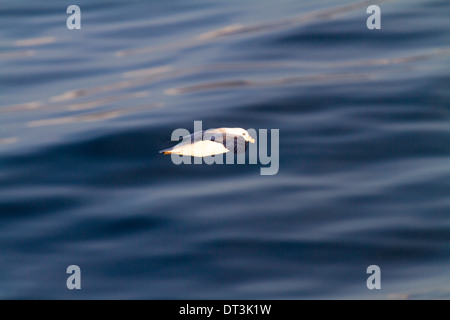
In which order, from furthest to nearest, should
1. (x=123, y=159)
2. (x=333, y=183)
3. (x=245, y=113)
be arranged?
(x=245, y=113) → (x=123, y=159) → (x=333, y=183)

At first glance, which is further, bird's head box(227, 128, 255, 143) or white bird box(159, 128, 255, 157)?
bird's head box(227, 128, 255, 143)

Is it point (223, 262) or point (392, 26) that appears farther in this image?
point (392, 26)

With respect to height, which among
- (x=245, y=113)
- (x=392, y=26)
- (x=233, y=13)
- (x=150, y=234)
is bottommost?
(x=150, y=234)

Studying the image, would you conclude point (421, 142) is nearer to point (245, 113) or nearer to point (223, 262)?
point (245, 113)

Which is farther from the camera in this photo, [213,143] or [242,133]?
[242,133]

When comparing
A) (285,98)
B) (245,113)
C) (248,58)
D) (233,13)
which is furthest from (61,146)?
(233,13)

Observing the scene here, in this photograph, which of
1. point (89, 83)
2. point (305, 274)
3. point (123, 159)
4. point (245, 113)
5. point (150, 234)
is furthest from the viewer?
point (89, 83)

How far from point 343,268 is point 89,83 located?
4107 mm

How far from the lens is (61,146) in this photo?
5562 millimetres

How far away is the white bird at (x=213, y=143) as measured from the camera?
16.1 ft

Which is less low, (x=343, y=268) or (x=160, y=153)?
(x=160, y=153)

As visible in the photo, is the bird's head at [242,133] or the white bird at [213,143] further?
the bird's head at [242,133]

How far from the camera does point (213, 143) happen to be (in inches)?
193

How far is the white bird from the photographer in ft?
16.1
